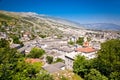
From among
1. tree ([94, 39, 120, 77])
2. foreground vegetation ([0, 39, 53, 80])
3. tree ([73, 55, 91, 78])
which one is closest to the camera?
foreground vegetation ([0, 39, 53, 80])

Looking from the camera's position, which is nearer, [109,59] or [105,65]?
[105,65]

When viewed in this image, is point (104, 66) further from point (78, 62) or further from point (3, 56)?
point (3, 56)

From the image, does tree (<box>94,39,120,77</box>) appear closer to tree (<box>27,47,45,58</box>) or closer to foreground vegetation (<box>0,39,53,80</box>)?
foreground vegetation (<box>0,39,53,80</box>)

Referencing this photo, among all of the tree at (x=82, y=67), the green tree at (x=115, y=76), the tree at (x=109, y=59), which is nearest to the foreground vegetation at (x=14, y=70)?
the tree at (x=82, y=67)

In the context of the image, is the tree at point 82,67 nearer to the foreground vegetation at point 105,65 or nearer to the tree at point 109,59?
the foreground vegetation at point 105,65

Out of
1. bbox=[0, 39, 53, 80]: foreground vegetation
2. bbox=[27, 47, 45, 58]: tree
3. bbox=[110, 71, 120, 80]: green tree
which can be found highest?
bbox=[0, 39, 53, 80]: foreground vegetation

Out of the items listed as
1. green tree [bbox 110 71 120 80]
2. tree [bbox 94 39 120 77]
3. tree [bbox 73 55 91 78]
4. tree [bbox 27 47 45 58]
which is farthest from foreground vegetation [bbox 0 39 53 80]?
tree [bbox 27 47 45 58]

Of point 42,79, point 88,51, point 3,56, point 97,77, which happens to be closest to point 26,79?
point 42,79

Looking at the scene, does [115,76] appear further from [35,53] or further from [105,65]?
[35,53]

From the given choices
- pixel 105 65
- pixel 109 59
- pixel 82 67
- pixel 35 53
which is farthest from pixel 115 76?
pixel 35 53
